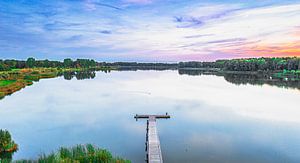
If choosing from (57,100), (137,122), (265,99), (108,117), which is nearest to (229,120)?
(137,122)

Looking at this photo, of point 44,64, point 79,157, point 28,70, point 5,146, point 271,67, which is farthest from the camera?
point 44,64

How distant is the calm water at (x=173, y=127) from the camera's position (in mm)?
14130

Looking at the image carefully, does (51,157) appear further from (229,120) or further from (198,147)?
(229,120)

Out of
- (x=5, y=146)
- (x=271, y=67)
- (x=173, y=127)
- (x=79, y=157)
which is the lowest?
(x=173, y=127)

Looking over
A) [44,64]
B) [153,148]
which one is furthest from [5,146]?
[44,64]

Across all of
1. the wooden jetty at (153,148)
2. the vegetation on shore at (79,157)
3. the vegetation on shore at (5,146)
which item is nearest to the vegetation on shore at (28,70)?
the vegetation on shore at (5,146)

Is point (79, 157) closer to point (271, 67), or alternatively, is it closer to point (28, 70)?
point (28, 70)

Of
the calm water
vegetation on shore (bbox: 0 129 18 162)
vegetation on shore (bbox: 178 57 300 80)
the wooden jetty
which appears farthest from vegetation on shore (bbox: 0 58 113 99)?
vegetation on shore (bbox: 178 57 300 80)

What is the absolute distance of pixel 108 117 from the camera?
2230cm

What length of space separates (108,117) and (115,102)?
7523mm

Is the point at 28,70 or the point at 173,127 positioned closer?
the point at 173,127

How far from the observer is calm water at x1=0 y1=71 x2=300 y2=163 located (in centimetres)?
1413

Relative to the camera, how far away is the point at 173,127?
19.1 meters

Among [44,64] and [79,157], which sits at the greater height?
[44,64]
